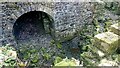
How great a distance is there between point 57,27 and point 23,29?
109 cm

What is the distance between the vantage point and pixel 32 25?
25.4ft

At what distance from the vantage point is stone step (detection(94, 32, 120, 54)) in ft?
15.8

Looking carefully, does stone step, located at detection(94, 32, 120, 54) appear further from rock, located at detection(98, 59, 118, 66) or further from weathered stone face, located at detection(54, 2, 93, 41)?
weathered stone face, located at detection(54, 2, 93, 41)

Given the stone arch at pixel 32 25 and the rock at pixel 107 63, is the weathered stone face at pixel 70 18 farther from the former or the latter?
the rock at pixel 107 63

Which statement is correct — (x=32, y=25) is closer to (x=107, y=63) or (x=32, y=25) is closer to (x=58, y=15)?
(x=58, y=15)

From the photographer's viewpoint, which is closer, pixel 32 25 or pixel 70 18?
pixel 70 18

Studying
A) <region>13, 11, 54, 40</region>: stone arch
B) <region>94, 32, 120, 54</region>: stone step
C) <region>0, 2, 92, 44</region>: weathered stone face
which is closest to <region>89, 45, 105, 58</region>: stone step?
<region>94, 32, 120, 54</region>: stone step

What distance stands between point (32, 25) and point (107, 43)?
11.4 ft

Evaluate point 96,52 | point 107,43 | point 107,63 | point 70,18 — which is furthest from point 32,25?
point 107,63

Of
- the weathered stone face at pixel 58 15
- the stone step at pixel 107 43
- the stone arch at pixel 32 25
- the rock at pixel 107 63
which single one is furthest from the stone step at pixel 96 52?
the stone arch at pixel 32 25

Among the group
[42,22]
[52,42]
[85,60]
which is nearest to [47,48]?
[52,42]

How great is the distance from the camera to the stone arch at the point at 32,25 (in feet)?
24.4

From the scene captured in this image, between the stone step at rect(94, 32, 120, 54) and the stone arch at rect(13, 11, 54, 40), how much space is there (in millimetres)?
2604

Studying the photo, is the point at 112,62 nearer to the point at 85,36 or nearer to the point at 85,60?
the point at 85,60
